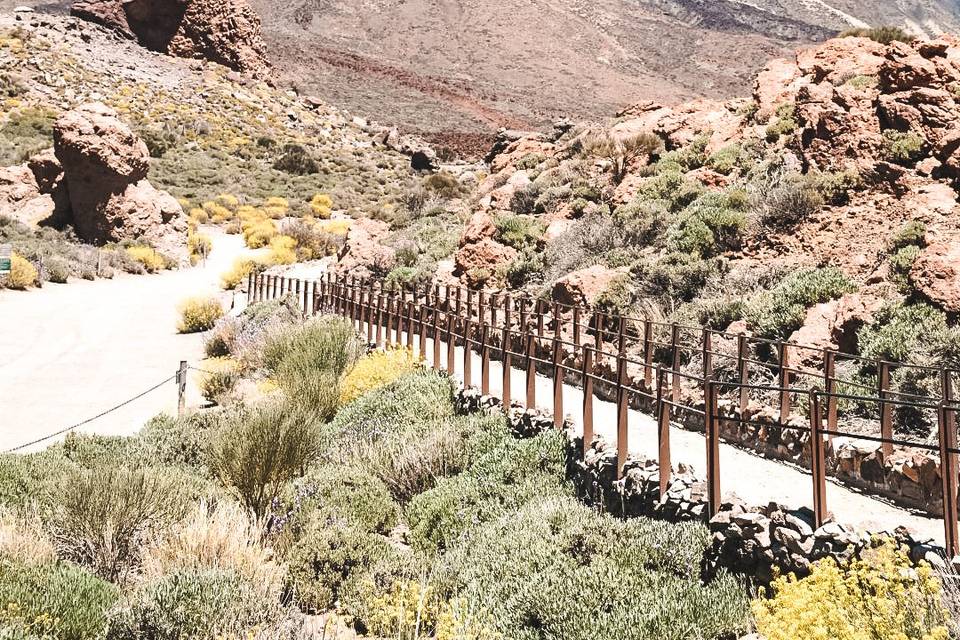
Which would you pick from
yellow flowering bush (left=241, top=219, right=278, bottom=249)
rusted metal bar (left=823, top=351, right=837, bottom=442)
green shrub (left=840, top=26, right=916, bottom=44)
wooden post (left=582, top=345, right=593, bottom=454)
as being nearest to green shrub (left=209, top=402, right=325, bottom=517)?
wooden post (left=582, top=345, right=593, bottom=454)

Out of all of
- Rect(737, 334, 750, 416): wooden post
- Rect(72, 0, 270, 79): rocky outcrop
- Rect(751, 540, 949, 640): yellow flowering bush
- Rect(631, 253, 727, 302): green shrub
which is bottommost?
Rect(751, 540, 949, 640): yellow flowering bush

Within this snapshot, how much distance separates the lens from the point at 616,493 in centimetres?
574

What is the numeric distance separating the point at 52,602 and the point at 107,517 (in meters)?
1.54

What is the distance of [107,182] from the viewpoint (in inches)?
1005

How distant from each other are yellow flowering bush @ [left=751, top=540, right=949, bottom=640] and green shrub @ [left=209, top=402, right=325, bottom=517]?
4834 millimetres

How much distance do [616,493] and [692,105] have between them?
16.0 m

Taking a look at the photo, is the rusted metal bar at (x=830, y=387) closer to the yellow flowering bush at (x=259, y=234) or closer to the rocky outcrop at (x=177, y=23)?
the yellow flowering bush at (x=259, y=234)

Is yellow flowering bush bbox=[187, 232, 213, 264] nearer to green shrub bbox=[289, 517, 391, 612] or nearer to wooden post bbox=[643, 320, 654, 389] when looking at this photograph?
wooden post bbox=[643, 320, 654, 389]

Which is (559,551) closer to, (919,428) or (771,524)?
(771,524)

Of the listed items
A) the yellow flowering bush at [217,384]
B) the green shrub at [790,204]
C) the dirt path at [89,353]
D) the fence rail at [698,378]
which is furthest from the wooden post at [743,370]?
the dirt path at [89,353]

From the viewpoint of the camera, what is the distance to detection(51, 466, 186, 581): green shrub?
5348 mm

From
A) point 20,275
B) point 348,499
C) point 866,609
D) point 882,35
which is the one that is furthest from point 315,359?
point 882,35

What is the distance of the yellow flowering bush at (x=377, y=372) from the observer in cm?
1035

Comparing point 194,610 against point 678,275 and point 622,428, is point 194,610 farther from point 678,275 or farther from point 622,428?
point 678,275
